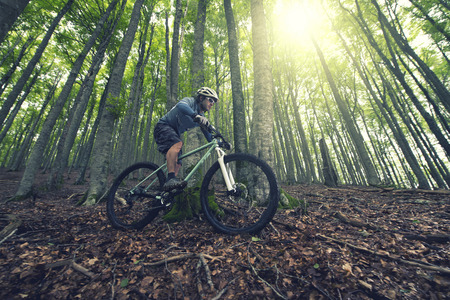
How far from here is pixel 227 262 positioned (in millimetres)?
2086

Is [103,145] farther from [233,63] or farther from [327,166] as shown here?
[327,166]

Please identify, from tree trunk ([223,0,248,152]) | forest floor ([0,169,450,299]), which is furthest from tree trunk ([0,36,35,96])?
tree trunk ([223,0,248,152])

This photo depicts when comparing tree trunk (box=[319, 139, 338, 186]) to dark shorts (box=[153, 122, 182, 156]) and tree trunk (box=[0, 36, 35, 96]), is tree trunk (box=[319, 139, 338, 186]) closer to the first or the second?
dark shorts (box=[153, 122, 182, 156])

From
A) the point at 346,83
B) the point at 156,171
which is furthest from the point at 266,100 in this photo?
the point at 346,83

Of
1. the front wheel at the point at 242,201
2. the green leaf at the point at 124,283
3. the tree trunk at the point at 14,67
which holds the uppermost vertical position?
the tree trunk at the point at 14,67

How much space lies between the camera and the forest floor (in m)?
1.65

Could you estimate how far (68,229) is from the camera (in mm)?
3068

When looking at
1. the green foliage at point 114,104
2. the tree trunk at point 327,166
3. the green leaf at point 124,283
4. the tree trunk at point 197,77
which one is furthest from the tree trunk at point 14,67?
the tree trunk at point 327,166

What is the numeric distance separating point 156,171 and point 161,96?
18.0 m

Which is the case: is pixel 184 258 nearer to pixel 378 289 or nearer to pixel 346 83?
pixel 378 289

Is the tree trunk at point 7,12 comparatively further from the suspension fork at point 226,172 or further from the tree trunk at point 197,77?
the suspension fork at point 226,172

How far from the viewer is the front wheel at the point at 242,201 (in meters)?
2.57

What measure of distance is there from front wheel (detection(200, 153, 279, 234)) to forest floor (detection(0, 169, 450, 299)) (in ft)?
0.77

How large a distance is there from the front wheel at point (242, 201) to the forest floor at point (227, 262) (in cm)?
24
